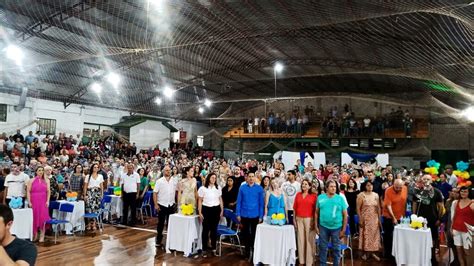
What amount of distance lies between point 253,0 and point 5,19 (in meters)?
7.78

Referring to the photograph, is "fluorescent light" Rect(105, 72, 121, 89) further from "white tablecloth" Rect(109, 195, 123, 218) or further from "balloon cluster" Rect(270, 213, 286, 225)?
"balloon cluster" Rect(270, 213, 286, 225)

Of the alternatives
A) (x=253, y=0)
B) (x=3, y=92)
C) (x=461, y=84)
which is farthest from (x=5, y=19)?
(x=461, y=84)

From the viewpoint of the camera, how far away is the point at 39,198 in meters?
6.07

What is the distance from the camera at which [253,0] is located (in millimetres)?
8250

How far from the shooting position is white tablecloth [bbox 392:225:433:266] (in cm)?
481

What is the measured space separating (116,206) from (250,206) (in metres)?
4.34

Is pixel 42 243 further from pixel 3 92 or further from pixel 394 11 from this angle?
pixel 3 92

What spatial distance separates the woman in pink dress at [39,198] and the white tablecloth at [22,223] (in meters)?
0.21

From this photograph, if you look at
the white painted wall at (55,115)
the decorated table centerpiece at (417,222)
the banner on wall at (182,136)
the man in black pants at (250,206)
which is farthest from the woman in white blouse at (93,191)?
the banner on wall at (182,136)

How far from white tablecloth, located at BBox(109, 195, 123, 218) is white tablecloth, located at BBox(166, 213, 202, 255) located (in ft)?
9.88

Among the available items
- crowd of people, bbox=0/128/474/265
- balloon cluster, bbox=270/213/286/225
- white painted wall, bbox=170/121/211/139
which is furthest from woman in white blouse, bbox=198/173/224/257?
white painted wall, bbox=170/121/211/139

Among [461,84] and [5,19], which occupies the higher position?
[5,19]

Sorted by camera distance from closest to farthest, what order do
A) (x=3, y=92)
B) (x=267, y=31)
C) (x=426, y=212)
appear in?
(x=426, y=212) < (x=267, y=31) < (x=3, y=92)

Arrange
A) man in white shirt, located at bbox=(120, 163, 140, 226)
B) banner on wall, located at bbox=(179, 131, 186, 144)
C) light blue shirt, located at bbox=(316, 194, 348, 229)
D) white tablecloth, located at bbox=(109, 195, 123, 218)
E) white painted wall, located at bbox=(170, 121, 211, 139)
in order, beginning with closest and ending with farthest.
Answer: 1. light blue shirt, located at bbox=(316, 194, 348, 229)
2. man in white shirt, located at bbox=(120, 163, 140, 226)
3. white tablecloth, located at bbox=(109, 195, 123, 218)
4. banner on wall, located at bbox=(179, 131, 186, 144)
5. white painted wall, located at bbox=(170, 121, 211, 139)
